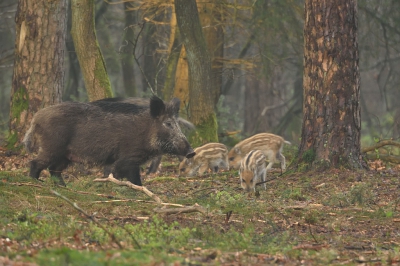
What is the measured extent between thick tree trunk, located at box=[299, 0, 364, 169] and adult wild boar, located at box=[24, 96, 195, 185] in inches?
84.4

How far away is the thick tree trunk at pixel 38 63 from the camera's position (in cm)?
1534

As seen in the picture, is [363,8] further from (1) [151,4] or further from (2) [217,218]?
(2) [217,218]

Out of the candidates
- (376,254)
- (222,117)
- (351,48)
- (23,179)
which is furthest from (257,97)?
(376,254)

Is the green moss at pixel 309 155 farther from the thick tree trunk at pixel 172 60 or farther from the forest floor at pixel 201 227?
the thick tree trunk at pixel 172 60

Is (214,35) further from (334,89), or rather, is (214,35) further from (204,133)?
(334,89)

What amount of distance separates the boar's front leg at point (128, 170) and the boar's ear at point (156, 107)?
0.79m

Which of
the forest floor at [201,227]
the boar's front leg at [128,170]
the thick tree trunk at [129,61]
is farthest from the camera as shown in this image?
the thick tree trunk at [129,61]

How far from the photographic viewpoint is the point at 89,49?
15.4 m

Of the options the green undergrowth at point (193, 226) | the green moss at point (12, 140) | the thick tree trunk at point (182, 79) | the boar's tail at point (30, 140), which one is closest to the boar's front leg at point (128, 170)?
the green undergrowth at point (193, 226)

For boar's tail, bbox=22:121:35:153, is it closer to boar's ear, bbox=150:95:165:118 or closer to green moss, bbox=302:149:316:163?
boar's ear, bbox=150:95:165:118

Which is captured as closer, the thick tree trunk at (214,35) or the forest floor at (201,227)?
the forest floor at (201,227)

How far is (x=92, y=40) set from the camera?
1539 cm

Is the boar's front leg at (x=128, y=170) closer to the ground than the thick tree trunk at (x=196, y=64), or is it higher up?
closer to the ground

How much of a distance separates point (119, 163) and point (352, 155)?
11.9ft
